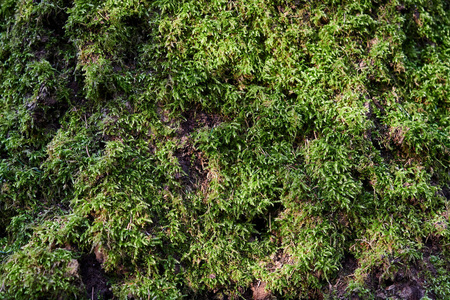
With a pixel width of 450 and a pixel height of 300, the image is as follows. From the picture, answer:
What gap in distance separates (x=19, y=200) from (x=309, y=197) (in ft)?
7.65

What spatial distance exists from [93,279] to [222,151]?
1.37 m

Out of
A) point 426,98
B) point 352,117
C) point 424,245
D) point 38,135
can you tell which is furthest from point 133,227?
point 426,98

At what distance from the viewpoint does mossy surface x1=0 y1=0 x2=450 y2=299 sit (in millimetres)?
2566

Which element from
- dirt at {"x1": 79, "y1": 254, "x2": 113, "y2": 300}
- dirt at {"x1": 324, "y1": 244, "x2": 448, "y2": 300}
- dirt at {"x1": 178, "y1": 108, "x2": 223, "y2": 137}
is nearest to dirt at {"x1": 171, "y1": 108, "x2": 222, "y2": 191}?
dirt at {"x1": 178, "y1": 108, "x2": 223, "y2": 137}

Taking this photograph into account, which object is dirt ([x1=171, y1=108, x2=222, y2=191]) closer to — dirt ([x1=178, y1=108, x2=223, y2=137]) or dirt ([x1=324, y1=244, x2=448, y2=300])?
dirt ([x1=178, y1=108, x2=223, y2=137])

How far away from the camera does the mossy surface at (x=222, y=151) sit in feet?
8.42

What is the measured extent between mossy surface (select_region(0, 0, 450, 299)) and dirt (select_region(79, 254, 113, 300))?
11mm

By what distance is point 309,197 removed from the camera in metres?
2.71

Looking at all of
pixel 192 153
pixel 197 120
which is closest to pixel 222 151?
pixel 192 153

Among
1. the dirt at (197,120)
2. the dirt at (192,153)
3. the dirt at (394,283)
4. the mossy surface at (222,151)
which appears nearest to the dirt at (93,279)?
the mossy surface at (222,151)

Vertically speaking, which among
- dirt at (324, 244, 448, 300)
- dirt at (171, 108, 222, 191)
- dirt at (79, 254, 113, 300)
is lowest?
dirt at (324, 244, 448, 300)

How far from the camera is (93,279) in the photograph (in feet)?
7.88

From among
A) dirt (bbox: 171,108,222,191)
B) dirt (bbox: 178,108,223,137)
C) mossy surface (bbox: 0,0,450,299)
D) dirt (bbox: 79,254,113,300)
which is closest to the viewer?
dirt (bbox: 79,254,113,300)

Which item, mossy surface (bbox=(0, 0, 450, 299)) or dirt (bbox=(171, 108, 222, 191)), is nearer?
mossy surface (bbox=(0, 0, 450, 299))
